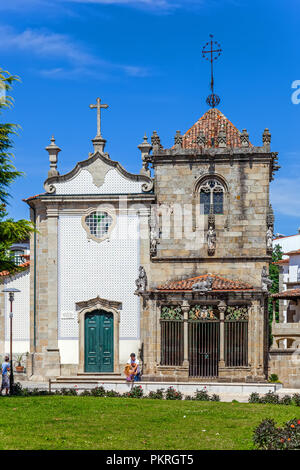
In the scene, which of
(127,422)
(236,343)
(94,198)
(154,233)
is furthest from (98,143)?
(127,422)

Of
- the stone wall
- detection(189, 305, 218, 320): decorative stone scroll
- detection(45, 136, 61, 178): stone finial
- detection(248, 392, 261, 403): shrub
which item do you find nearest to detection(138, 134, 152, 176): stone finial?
detection(45, 136, 61, 178): stone finial

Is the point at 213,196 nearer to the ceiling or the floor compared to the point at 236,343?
nearer to the ceiling

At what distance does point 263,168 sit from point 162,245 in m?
5.33

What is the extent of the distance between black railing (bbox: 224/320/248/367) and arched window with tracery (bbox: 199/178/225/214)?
5126mm

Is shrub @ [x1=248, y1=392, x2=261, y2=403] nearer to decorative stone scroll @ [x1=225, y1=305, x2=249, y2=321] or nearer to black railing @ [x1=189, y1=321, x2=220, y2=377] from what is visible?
black railing @ [x1=189, y1=321, x2=220, y2=377]

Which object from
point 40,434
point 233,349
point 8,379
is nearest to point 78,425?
point 40,434

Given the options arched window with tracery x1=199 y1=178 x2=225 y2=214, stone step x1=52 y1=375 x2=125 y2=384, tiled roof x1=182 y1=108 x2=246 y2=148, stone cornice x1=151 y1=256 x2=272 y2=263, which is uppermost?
tiled roof x1=182 y1=108 x2=246 y2=148

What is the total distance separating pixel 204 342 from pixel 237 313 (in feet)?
5.66

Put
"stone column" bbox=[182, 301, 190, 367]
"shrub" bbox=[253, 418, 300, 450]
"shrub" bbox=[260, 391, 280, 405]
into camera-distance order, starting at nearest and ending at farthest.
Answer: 1. "shrub" bbox=[253, 418, 300, 450]
2. "shrub" bbox=[260, 391, 280, 405]
3. "stone column" bbox=[182, 301, 190, 367]

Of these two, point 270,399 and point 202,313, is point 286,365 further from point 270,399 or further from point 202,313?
point 270,399

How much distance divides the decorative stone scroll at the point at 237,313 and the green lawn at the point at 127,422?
7.80 metres

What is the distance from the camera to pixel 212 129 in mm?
35438

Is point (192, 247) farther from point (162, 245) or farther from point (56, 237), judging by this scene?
point (56, 237)

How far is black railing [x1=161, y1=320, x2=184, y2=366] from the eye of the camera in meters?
31.2
